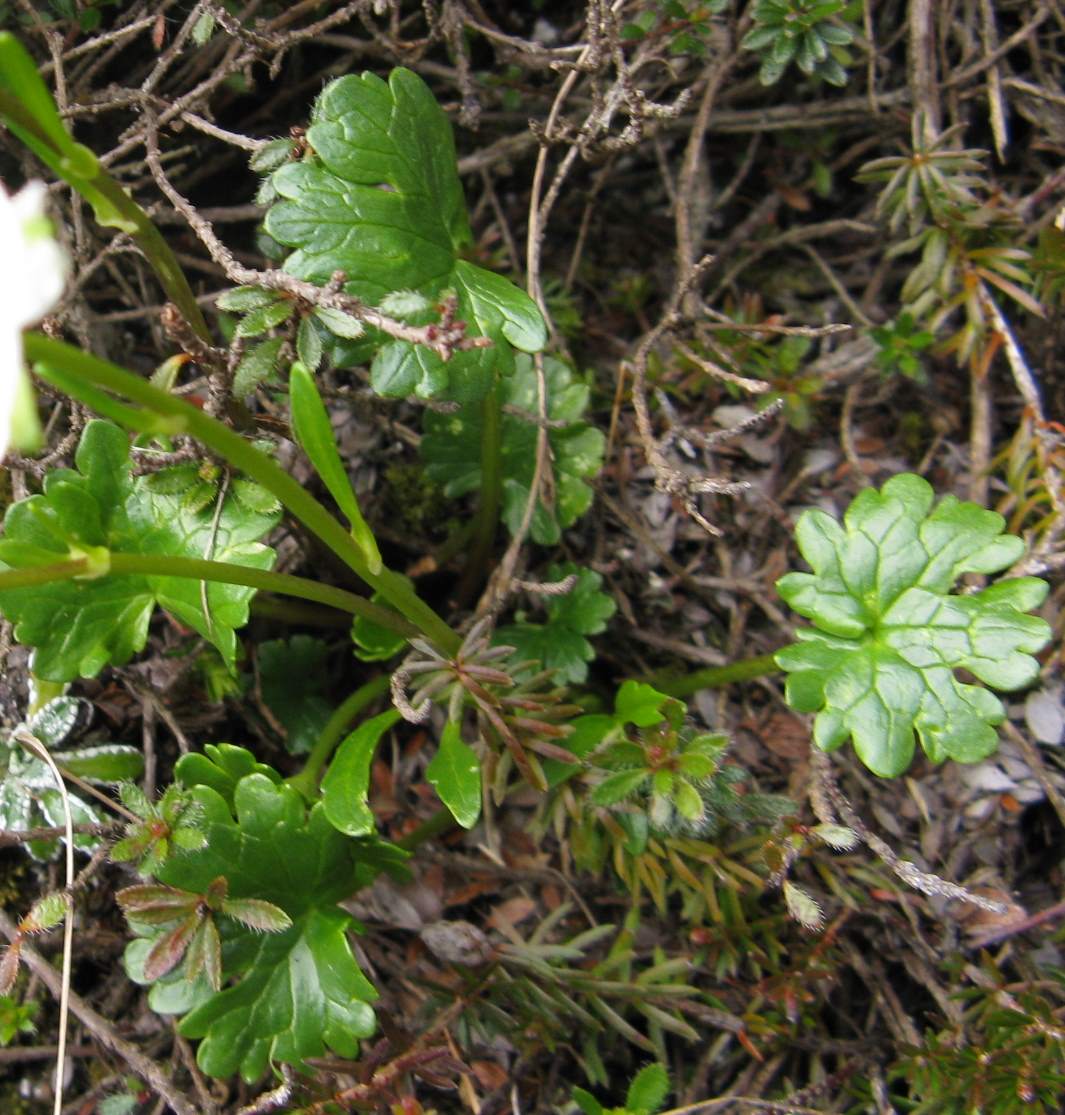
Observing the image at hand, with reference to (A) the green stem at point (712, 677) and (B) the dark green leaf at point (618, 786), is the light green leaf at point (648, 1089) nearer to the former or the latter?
(B) the dark green leaf at point (618, 786)

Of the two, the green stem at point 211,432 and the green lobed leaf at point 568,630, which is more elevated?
the green stem at point 211,432

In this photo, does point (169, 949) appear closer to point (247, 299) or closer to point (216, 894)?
point (216, 894)

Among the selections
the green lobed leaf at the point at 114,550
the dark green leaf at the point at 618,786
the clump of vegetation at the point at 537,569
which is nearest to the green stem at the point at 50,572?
the clump of vegetation at the point at 537,569

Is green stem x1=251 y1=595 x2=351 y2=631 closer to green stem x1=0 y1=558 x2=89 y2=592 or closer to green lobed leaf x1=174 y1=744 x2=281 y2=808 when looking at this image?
green lobed leaf x1=174 y1=744 x2=281 y2=808

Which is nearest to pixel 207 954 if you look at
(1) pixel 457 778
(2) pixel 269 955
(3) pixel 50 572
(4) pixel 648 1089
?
(2) pixel 269 955

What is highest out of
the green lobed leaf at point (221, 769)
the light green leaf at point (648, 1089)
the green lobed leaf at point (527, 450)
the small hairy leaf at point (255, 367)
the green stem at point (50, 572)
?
the small hairy leaf at point (255, 367)

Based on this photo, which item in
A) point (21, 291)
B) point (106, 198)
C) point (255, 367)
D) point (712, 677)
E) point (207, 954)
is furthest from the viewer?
point (712, 677)

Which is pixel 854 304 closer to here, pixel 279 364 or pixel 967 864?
pixel 967 864
